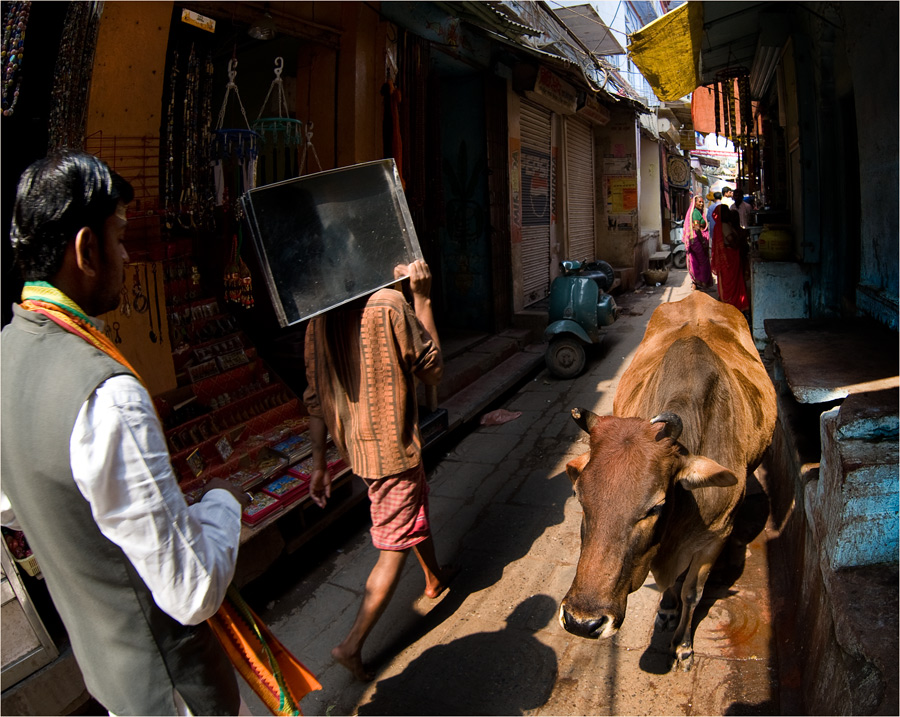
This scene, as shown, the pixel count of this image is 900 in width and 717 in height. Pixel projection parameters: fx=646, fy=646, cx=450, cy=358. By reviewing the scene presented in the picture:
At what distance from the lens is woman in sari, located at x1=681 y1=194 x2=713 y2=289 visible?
11539 millimetres

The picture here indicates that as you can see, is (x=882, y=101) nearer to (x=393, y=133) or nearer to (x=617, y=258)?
(x=393, y=133)

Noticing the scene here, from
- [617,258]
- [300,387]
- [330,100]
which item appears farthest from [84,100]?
[617,258]

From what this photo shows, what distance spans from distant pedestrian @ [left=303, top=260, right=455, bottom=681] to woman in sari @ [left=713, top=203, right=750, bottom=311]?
706 cm

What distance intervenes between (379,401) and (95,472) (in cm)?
172

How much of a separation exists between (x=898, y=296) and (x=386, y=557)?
3.03 m

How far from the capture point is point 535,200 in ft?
35.2

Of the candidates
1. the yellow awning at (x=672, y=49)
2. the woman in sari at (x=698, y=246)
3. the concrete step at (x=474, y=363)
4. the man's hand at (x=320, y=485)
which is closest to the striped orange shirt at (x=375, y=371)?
the man's hand at (x=320, y=485)

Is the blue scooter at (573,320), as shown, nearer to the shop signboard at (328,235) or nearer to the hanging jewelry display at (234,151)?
the hanging jewelry display at (234,151)

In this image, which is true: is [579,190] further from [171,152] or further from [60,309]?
[60,309]

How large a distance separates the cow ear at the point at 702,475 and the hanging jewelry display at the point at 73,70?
3.27 metres

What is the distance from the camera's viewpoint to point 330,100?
16.9 feet

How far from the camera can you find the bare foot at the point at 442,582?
3.49m

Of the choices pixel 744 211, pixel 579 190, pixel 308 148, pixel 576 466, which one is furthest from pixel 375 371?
pixel 579 190

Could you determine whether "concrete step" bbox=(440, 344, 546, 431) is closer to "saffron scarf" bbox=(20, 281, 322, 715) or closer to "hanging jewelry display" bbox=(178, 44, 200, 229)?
"hanging jewelry display" bbox=(178, 44, 200, 229)
